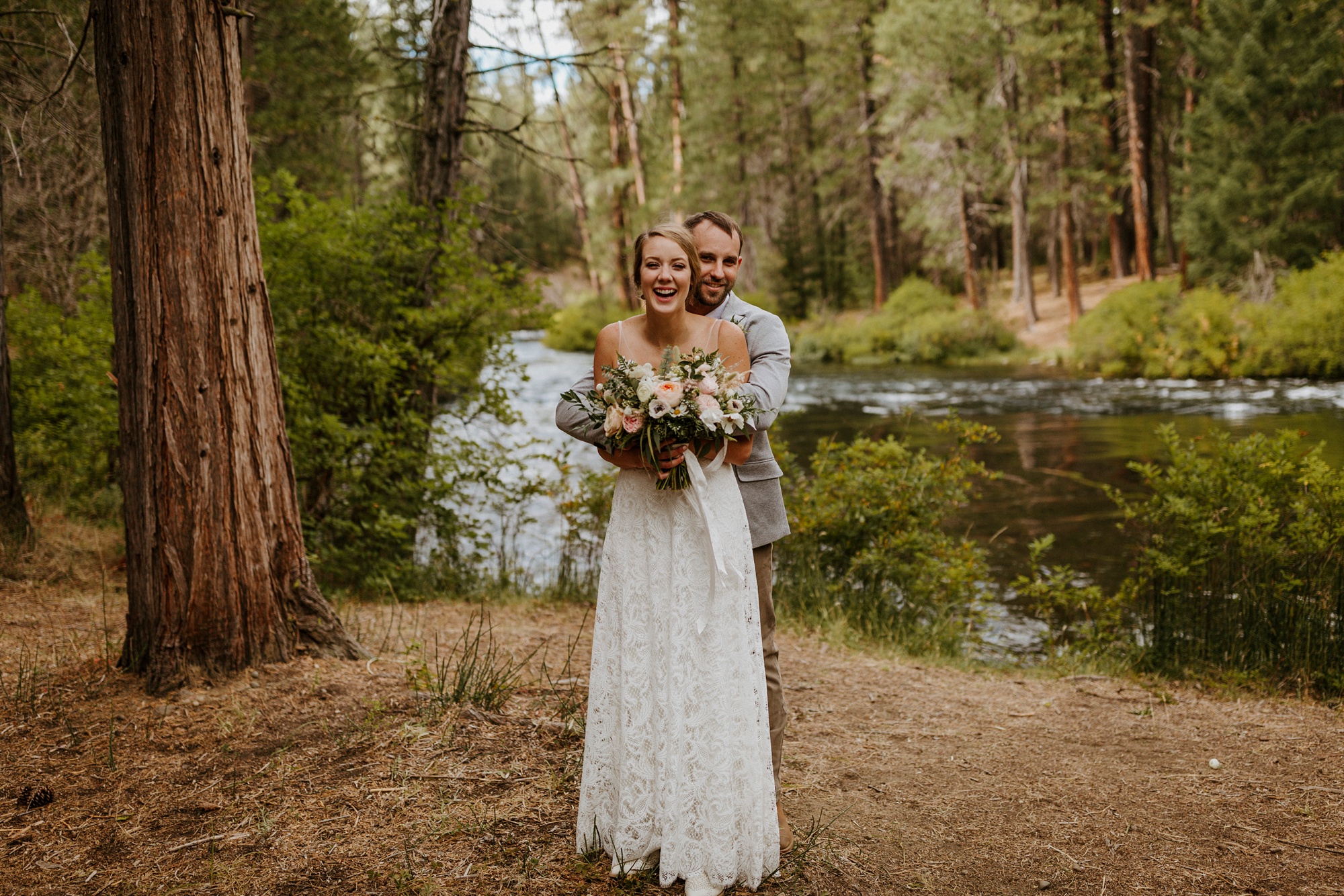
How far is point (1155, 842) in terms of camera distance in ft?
11.3

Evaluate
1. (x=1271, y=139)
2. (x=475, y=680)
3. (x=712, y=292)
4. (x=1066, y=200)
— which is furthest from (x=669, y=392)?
(x=1271, y=139)

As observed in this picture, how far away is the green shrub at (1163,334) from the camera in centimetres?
2042

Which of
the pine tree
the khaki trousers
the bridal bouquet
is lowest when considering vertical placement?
the khaki trousers

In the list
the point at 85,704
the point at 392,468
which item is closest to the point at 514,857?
the point at 85,704

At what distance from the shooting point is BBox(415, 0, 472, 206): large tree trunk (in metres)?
7.65

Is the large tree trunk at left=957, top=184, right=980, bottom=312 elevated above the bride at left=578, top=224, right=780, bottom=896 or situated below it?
above

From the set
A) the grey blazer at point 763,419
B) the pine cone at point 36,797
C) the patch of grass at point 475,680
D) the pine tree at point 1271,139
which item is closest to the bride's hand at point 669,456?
the grey blazer at point 763,419

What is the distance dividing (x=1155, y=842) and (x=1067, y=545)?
258 inches

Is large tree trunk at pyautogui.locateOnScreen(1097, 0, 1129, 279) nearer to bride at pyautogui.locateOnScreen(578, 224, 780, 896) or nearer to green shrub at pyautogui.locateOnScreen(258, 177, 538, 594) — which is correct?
green shrub at pyautogui.locateOnScreen(258, 177, 538, 594)

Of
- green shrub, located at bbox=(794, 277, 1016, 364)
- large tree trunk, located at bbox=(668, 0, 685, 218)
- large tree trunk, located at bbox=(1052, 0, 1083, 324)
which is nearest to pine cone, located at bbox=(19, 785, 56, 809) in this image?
large tree trunk, located at bbox=(1052, 0, 1083, 324)

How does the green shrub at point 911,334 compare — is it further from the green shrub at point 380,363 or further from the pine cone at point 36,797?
the pine cone at point 36,797

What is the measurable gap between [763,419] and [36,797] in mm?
3038

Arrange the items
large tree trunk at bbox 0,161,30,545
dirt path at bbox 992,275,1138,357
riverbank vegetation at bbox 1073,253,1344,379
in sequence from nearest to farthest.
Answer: large tree trunk at bbox 0,161,30,545 < riverbank vegetation at bbox 1073,253,1344,379 < dirt path at bbox 992,275,1138,357

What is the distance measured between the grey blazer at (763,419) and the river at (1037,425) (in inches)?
161
